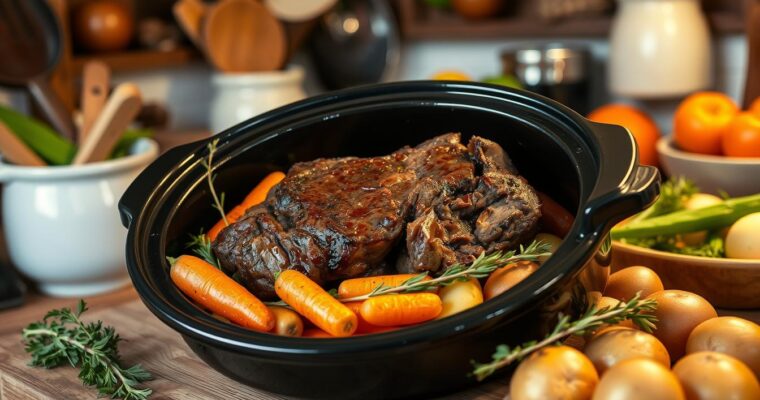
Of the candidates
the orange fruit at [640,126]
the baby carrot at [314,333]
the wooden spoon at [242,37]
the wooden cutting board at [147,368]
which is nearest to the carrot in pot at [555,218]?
the wooden cutting board at [147,368]

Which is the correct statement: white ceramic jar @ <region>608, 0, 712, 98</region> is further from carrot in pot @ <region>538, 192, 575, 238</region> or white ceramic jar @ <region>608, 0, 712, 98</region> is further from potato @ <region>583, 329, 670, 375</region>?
potato @ <region>583, 329, 670, 375</region>

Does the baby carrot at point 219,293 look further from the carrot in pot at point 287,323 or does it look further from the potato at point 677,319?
the potato at point 677,319

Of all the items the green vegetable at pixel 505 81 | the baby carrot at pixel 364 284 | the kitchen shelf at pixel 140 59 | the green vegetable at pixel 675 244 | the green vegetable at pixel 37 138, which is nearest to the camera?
the baby carrot at pixel 364 284

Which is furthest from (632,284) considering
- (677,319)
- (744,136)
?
(744,136)

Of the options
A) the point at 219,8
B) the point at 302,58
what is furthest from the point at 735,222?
the point at 302,58

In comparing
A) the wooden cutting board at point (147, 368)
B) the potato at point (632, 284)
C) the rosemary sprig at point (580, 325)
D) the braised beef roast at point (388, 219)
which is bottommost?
the wooden cutting board at point (147, 368)

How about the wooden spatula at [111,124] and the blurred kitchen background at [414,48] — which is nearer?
the wooden spatula at [111,124]

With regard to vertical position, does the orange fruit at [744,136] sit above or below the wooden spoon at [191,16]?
below
